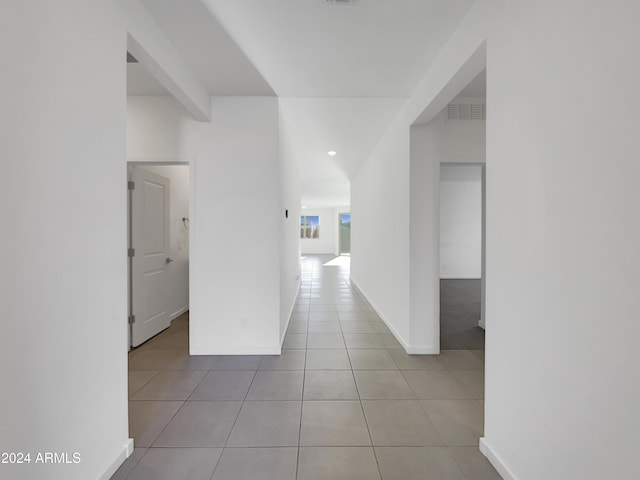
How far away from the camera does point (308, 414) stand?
2088mm

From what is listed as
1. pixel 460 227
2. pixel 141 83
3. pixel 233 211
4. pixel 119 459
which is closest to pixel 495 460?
pixel 119 459

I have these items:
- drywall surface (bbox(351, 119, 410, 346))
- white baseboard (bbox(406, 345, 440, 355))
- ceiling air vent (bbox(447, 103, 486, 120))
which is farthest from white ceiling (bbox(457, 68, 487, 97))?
white baseboard (bbox(406, 345, 440, 355))

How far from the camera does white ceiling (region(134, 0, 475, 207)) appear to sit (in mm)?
1870

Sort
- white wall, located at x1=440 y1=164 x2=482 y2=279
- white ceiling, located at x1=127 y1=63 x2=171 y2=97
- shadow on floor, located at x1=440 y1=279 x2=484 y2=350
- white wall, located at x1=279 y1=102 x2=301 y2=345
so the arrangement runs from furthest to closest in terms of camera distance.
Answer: white wall, located at x1=440 y1=164 x2=482 y2=279 → shadow on floor, located at x1=440 y1=279 x2=484 y2=350 → white wall, located at x1=279 y1=102 x2=301 y2=345 → white ceiling, located at x1=127 y1=63 x2=171 y2=97

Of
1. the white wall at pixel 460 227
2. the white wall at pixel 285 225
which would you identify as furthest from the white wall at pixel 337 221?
the white wall at pixel 285 225

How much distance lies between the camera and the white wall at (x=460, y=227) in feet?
26.5

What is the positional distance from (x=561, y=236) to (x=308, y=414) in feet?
6.10

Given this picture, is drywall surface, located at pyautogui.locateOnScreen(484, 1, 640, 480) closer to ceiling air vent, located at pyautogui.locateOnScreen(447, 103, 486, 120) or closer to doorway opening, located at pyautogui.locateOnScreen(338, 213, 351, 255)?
ceiling air vent, located at pyautogui.locateOnScreen(447, 103, 486, 120)

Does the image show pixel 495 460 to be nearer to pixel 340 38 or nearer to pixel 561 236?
pixel 561 236

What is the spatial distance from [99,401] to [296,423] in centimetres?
116

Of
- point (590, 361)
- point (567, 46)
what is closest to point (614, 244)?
point (590, 361)

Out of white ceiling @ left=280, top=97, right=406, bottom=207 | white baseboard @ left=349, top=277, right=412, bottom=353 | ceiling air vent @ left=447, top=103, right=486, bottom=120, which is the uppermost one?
white ceiling @ left=280, top=97, right=406, bottom=207

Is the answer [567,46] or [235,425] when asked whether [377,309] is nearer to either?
[235,425]

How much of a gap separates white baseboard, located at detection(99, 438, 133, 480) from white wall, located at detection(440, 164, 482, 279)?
7656 mm
